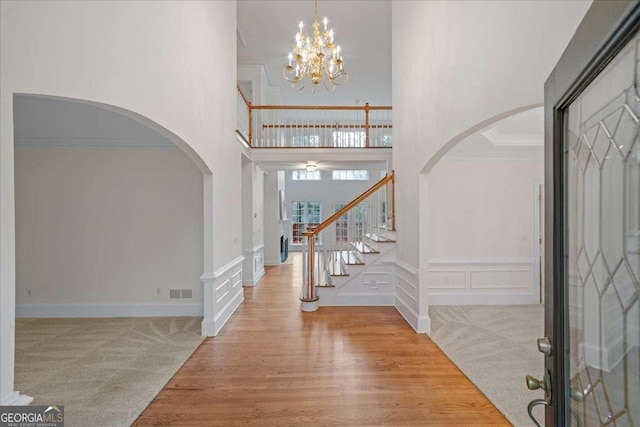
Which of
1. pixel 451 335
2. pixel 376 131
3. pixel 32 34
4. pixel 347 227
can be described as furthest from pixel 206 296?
pixel 376 131

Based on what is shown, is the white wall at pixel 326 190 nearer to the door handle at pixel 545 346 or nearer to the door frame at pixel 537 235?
the door frame at pixel 537 235

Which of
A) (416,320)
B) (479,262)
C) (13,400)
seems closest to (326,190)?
(479,262)

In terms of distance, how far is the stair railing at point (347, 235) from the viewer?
15.6 ft

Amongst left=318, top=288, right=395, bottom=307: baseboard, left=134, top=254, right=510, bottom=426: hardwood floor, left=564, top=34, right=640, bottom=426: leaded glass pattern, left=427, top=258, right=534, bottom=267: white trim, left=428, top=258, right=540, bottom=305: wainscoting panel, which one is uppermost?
left=564, top=34, right=640, bottom=426: leaded glass pattern

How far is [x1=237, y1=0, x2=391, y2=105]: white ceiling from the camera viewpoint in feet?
18.1

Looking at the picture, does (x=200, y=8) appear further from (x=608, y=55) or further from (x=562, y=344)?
(x=562, y=344)

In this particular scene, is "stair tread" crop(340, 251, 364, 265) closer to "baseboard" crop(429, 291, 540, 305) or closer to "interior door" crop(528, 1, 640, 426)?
"baseboard" crop(429, 291, 540, 305)

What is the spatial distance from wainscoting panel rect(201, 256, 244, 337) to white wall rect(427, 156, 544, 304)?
3.16 metres

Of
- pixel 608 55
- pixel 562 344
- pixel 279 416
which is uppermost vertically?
pixel 608 55

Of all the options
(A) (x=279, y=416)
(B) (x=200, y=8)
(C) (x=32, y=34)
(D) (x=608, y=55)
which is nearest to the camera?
(D) (x=608, y=55)

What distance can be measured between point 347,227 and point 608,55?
4550 millimetres

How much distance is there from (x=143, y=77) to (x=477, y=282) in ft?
17.3

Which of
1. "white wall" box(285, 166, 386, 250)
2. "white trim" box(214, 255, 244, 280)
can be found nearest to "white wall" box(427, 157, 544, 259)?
"white trim" box(214, 255, 244, 280)

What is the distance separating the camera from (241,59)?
733cm
